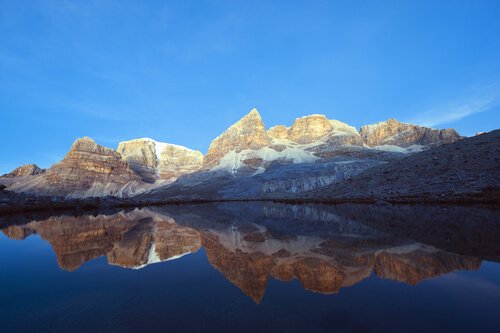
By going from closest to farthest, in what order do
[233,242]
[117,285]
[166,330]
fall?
[166,330] < [117,285] < [233,242]

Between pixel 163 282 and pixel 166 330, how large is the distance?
3.94m

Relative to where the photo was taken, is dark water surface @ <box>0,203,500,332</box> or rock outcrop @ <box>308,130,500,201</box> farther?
rock outcrop @ <box>308,130,500,201</box>

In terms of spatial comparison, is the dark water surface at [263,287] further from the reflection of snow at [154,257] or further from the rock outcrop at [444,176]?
the rock outcrop at [444,176]

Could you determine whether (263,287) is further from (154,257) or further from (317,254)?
(154,257)

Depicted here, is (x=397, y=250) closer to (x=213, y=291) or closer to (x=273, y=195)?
(x=213, y=291)

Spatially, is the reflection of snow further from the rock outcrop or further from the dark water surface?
the rock outcrop

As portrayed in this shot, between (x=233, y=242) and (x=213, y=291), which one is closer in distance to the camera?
(x=213, y=291)

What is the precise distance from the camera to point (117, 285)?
31.0 ft

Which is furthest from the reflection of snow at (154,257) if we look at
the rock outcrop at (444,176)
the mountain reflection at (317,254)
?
the rock outcrop at (444,176)

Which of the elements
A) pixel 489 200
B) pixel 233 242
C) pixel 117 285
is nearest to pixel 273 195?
pixel 489 200

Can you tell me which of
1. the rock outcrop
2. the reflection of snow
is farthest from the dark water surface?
the rock outcrop

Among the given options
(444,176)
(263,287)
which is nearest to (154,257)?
(263,287)

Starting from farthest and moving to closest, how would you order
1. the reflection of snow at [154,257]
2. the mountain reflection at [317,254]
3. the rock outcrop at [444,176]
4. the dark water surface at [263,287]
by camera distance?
the rock outcrop at [444,176], the reflection of snow at [154,257], the mountain reflection at [317,254], the dark water surface at [263,287]

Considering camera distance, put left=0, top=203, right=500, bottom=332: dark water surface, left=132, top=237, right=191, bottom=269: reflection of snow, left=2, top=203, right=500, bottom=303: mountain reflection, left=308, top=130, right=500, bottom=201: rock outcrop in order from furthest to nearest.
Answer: left=308, top=130, right=500, bottom=201: rock outcrop < left=132, top=237, right=191, bottom=269: reflection of snow < left=2, top=203, right=500, bottom=303: mountain reflection < left=0, top=203, right=500, bottom=332: dark water surface
